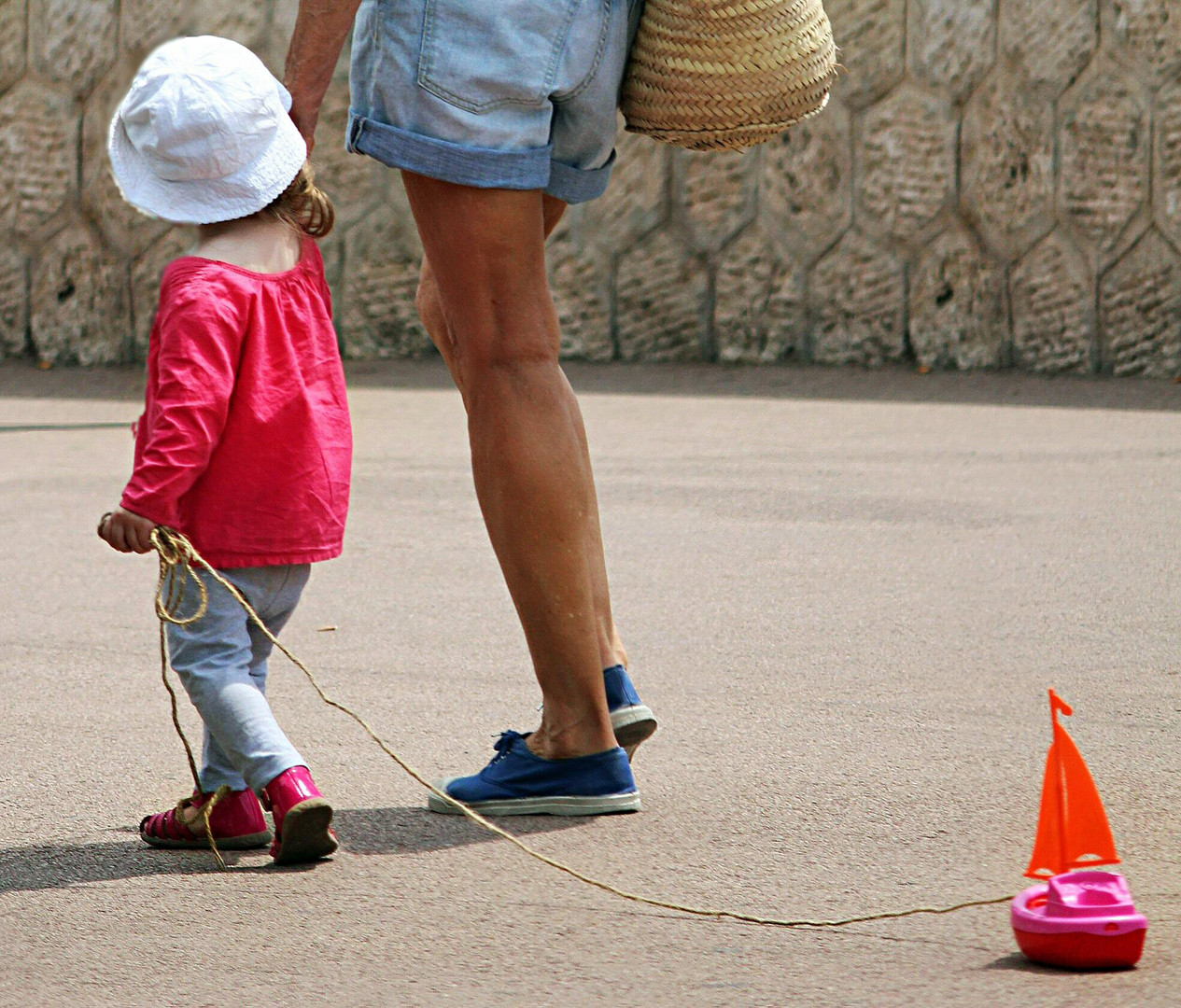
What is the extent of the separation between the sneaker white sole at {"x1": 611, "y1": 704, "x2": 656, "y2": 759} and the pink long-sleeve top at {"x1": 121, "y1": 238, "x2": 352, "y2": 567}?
18.1 inches

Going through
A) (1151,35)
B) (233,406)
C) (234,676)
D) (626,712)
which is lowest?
(626,712)

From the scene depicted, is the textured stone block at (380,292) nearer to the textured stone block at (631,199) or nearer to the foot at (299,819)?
Result: the textured stone block at (631,199)

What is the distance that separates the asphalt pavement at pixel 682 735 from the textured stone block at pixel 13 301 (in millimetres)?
2795

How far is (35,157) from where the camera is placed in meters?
8.30

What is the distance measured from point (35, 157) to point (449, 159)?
6.39 meters

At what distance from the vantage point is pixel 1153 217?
283 inches

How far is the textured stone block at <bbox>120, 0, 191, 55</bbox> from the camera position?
26.8ft

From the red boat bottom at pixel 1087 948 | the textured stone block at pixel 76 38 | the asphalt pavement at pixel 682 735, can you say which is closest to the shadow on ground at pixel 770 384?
the asphalt pavement at pixel 682 735

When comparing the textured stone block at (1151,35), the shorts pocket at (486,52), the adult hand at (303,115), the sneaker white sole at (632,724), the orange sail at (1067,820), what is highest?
the textured stone block at (1151,35)

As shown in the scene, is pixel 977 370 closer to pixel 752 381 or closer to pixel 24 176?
pixel 752 381

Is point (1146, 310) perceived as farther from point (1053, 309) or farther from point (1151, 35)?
point (1151, 35)

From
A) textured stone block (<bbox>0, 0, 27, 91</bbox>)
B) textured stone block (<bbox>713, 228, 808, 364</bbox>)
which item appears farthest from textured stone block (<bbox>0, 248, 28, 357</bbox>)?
textured stone block (<bbox>713, 228, 808, 364</bbox>)

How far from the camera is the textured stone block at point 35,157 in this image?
27.2 ft

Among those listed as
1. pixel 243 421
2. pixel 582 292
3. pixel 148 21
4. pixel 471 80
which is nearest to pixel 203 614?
Answer: pixel 243 421
